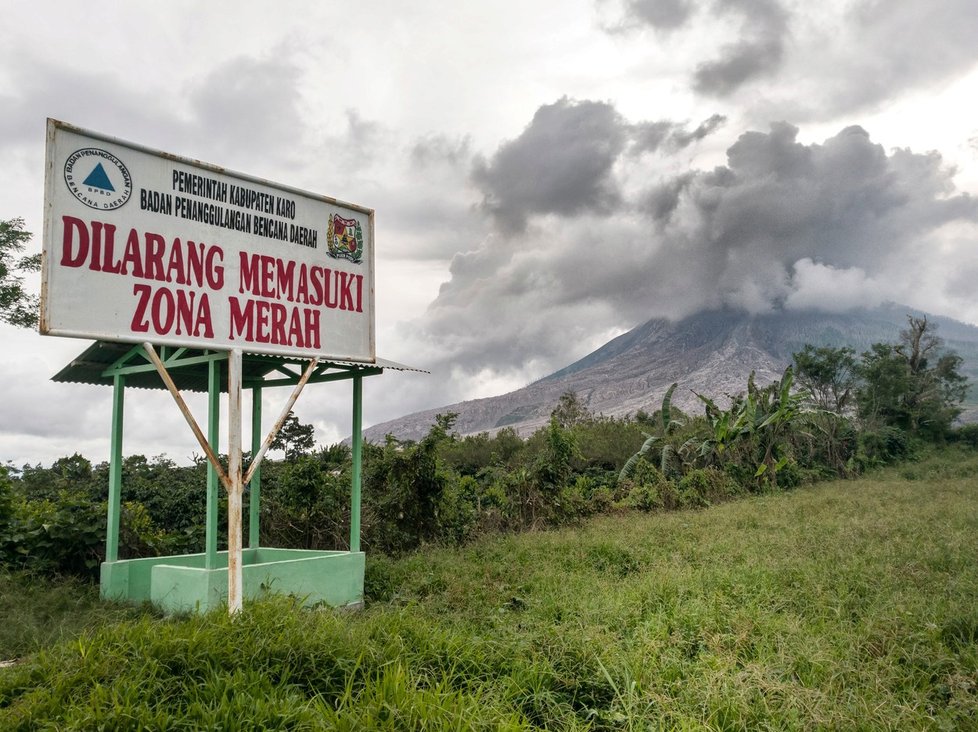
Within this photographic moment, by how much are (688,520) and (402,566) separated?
5.24 metres

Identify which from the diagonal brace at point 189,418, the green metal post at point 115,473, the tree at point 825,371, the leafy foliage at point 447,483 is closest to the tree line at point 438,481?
the leafy foliage at point 447,483

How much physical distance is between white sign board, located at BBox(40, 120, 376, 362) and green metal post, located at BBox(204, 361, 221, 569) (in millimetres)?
639

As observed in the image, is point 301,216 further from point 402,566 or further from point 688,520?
point 688,520

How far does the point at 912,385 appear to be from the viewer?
31.4 m

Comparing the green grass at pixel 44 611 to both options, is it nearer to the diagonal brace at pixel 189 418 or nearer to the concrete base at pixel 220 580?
the concrete base at pixel 220 580

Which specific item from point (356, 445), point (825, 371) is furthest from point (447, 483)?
point (825, 371)

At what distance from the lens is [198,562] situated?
820 cm

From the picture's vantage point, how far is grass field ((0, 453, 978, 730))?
399 centimetres

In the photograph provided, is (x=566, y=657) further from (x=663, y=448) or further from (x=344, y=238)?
(x=663, y=448)

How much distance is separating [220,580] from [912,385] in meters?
31.9

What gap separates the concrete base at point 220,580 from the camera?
21.9 ft

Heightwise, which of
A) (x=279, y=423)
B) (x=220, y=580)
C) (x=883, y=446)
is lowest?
(x=220, y=580)

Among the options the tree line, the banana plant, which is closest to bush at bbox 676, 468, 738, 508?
the tree line

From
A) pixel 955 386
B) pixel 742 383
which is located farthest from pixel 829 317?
pixel 955 386
